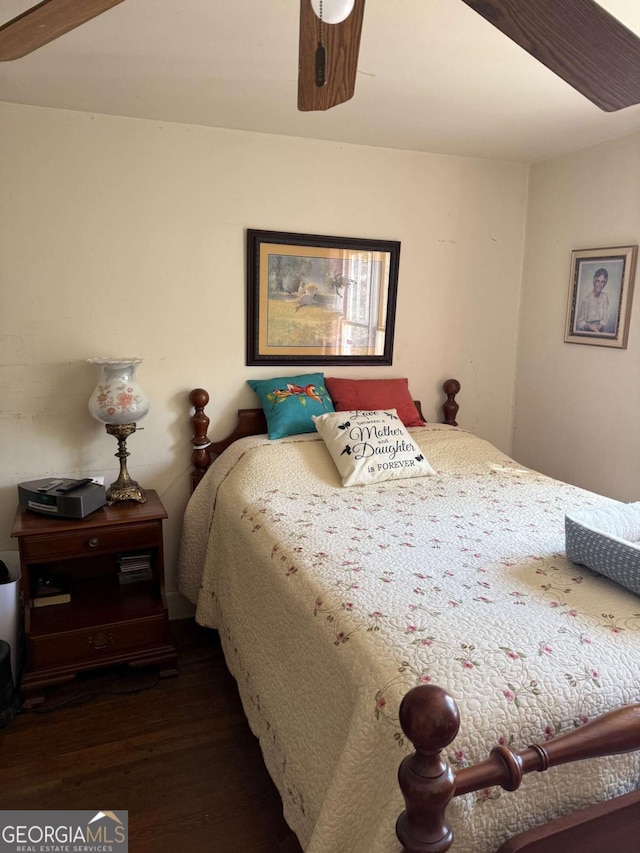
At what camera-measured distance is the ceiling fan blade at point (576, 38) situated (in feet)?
3.69

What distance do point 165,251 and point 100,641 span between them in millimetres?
1660

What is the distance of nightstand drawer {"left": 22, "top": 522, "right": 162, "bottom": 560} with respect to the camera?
2.25 metres

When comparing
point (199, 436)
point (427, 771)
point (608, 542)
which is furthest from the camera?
point (199, 436)

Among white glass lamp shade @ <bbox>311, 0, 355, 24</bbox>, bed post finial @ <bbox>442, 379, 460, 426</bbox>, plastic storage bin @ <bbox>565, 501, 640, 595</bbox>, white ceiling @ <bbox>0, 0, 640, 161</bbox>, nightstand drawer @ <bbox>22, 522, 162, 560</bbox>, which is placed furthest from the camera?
bed post finial @ <bbox>442, 379, 460, 426</bbox>

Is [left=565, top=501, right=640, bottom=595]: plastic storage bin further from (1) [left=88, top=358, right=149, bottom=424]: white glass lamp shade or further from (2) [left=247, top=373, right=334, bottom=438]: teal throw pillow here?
(1) [left=88, top=358, right=149, bottom=424]: white glass lamp shade

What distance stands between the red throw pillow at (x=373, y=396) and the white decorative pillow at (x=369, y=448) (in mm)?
216

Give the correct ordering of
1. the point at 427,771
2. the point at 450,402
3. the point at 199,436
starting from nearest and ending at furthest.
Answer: the point at 427,771 < the point at 199,436 < the point at 450,402

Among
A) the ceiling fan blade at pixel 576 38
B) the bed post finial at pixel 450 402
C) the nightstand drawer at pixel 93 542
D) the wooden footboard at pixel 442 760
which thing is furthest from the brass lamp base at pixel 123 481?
the ceiling fan blade at pixel 576 38

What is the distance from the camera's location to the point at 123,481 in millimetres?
2539

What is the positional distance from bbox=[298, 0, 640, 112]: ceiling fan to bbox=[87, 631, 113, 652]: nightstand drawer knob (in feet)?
6.66

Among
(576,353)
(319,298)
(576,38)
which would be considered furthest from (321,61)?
(576,353)

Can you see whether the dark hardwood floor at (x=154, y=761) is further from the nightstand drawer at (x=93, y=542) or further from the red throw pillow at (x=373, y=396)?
the red throw pillow at (x=373, y=396)

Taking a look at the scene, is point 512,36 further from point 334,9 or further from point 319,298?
point 319,298

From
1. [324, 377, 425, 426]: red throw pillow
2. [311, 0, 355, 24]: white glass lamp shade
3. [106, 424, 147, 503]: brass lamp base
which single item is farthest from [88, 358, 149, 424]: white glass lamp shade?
[311, 0, 355, 24]: white glass lamp shade
